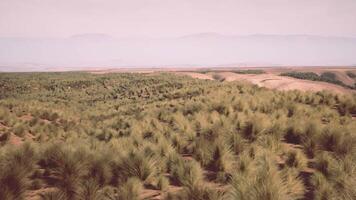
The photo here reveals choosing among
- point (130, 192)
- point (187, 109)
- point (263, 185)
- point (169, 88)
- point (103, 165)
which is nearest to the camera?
point (263, 185)

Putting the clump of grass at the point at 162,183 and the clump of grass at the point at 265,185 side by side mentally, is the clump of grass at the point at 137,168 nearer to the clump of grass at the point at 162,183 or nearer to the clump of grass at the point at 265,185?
the clump of grass at the point at 162,183

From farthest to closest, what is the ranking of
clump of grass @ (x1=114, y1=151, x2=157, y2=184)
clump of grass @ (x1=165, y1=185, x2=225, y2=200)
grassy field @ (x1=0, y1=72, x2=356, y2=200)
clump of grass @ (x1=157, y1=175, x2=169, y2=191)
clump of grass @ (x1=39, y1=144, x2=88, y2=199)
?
clump of grass @ (x1=114, y1=151, x2=157, y2=184) < clump of grass @ (x1=157, y1=175, x2=169, y2=191) < clump of grass @ (x1=39, y1=144, x2=88, y2=199) < grassy field @ (x1=0, y1=72, x2=356, y2=200) < clump of grass @ (x1=165, y1=185, x2=225, y2=200)

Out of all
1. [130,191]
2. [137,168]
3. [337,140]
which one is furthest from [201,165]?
[337,140]

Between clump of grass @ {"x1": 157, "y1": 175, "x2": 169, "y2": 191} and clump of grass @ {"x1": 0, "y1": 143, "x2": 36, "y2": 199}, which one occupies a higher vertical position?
clump of grass @ {"x1": 0, "y1": 143, "x2": 36, "y2": 199}

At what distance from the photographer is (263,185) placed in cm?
477

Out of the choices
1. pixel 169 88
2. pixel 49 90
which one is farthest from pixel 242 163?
pixel 49 90

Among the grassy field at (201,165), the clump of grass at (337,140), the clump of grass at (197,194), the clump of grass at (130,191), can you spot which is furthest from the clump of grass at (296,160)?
the clump of grass at (130,191)

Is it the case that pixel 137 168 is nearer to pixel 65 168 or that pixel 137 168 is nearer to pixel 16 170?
pixel 65 168

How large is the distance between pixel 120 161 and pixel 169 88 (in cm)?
2911

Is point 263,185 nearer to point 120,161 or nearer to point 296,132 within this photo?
point 120,161

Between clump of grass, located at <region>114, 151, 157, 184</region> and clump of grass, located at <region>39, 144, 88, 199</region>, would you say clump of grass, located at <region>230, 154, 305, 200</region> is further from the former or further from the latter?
clump of grass, located at <region>39, 144, 88, 199</region>

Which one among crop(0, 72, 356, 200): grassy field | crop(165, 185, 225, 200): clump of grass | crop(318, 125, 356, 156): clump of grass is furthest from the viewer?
crop(318, 125, 356, 156): clump of grass

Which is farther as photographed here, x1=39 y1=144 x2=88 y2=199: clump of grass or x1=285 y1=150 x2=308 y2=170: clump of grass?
x1=285 y1=150 x2=308 y2=170: clump of grass

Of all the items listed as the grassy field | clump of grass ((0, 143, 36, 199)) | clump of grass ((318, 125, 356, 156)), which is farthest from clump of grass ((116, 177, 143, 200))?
clump of grass ((318, 125, 356, 156))
